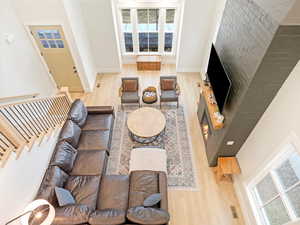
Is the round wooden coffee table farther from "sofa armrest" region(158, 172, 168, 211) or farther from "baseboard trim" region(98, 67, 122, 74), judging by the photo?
"baseboard trim" region(98, 67, 122, 74)

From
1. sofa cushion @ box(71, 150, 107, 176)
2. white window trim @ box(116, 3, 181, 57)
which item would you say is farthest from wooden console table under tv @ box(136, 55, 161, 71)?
sofa cushion @ box(71, 150, 107, 176)

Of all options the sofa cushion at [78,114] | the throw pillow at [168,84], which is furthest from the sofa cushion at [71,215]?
the throw pillow at [168,84]

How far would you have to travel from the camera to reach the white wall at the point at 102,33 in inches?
202

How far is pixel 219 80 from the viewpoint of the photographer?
3.29m

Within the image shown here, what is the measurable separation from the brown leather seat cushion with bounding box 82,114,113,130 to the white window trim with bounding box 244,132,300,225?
3275 millimetres

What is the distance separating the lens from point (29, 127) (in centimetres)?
312

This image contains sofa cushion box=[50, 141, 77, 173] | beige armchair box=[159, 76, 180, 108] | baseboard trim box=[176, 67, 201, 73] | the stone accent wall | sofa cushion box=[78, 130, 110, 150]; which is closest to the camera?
the stone accent wall

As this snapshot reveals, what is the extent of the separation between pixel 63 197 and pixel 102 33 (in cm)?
495

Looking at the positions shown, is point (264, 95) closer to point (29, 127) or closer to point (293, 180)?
point (293, 180)

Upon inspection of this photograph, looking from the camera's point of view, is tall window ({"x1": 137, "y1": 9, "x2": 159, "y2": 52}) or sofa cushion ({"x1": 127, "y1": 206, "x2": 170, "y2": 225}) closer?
sofa cushion ({"x1": 127, "y1": 206, "x2": 170, "y2": 225})

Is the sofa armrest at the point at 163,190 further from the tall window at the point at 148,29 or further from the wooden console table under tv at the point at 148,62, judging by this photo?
the tall window at the point at 148,29

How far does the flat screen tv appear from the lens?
3006mm

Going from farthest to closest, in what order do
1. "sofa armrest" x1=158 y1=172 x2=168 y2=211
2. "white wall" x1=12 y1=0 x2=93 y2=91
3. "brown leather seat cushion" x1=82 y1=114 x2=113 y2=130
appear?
"brown leather seat cushion" x1=82 y1=114 x2=113 y2=130 < "white wall" x1=12 y1=0 x2=93 y2=91 < "sofa armrest" x1=158 y1=172 x2=168 y2=211

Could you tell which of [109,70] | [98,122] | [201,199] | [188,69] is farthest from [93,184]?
[188,69]
